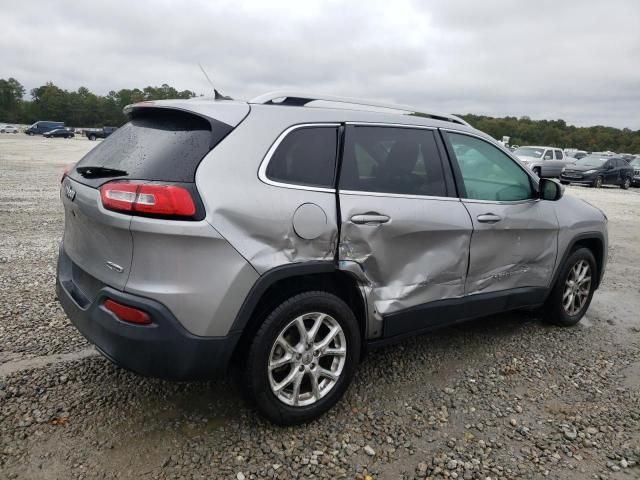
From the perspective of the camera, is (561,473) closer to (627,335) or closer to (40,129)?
(627,335)

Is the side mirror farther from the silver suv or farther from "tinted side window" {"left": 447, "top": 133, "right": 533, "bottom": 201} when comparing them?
the silver suv

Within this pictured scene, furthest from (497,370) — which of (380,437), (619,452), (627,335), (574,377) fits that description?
(627,335)

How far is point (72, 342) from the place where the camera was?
371 centimetres

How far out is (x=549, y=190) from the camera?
4.02m

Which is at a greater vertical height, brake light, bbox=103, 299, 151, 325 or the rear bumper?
brake light, bbox=103, 299, 151, 325

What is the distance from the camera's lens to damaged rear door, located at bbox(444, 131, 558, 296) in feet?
11.6

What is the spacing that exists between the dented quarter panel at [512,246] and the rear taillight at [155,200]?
1967mm

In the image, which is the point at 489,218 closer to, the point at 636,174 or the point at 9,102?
the point at 636,174

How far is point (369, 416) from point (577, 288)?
2643 mm

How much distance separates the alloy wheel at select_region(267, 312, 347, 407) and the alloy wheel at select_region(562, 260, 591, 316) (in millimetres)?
2563

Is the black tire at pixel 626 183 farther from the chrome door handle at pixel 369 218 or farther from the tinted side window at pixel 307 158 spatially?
the tinted side window at pixel 307 158

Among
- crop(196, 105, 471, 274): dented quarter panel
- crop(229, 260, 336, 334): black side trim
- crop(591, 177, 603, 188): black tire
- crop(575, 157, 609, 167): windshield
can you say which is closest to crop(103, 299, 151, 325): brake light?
crop(229, 260, 336, 334): black side trim

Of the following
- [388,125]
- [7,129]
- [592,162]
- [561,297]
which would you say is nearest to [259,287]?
[388,125]

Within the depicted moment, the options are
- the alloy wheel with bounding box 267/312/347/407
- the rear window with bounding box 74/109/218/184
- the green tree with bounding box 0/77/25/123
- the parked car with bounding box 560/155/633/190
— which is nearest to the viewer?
the rear window with bounding box 74/109/218/184
